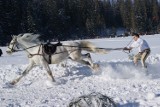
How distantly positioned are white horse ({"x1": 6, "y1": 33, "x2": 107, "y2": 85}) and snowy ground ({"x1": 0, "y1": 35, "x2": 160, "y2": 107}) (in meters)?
0.45

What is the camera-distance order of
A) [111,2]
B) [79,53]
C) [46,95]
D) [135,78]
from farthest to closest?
1. [111,2]
2. [79,53]
3. [135,78]
4. [46,95]

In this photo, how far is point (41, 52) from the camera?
1434cm

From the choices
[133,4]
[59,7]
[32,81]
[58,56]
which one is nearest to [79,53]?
[58,56]

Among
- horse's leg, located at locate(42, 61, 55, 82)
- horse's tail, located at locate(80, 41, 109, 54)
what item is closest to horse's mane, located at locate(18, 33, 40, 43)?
horse's leg, located at locate(42, 61, 55, 82)

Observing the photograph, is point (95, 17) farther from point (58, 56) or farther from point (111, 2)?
point (58, 56)

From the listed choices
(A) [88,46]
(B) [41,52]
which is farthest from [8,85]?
(A) [88,46]

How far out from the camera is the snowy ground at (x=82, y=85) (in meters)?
10.3

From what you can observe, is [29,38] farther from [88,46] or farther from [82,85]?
[82,85]

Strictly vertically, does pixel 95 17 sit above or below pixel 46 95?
below

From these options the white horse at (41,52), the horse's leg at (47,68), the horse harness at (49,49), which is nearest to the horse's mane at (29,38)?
the white horse at (41,52)

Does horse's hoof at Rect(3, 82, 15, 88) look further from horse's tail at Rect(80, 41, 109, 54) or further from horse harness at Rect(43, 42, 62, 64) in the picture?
horse's tail at Rect(80, 41, 109, 54)

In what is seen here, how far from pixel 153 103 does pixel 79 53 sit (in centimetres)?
638

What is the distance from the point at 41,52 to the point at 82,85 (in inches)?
90.5

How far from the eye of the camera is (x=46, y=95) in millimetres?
11602
